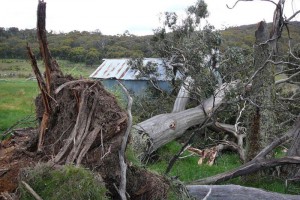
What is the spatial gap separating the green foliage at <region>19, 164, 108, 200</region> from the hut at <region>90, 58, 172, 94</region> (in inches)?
396

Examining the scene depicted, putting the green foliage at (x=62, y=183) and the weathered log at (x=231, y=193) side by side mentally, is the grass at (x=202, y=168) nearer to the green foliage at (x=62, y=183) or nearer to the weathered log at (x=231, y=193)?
the weathered log at (x=231, y=193)

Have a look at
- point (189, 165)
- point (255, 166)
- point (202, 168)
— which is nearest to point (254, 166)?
point (255, 166)

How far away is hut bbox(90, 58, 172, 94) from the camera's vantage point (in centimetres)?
1451

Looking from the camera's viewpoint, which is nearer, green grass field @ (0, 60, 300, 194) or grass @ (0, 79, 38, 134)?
green grass field @ (0, 60, 300, 194)

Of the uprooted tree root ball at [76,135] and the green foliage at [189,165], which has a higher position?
the uprooted tree root ball at [76,135]

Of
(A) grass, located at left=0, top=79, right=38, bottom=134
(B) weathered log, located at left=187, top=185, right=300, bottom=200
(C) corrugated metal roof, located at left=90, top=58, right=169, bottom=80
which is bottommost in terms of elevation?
(A) grass, located at left=0, top=79, right=38, bottom=134

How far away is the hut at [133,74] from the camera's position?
14.5m

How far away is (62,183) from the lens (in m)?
3.04

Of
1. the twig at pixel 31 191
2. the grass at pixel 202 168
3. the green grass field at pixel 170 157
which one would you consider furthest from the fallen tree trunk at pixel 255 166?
the twig at pixel 31 191

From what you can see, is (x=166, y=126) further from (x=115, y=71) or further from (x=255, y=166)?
(x=115, y=71)

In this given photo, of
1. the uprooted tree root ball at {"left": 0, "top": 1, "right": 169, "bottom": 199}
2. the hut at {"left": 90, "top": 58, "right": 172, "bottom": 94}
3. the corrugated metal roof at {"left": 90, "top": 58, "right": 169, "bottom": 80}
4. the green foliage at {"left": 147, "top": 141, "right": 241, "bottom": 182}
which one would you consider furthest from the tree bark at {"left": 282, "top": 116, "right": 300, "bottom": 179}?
the corrugated metal roof at {"left": 90, "top": 58, "right": 169, "bottom": 80}

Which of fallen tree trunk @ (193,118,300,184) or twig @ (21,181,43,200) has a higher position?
twig @ (21,181,43,200)

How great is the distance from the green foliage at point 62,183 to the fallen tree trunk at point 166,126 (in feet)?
15.3

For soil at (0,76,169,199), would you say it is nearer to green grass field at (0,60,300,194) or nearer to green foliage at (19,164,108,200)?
green foliage at (19,164,108,200)
